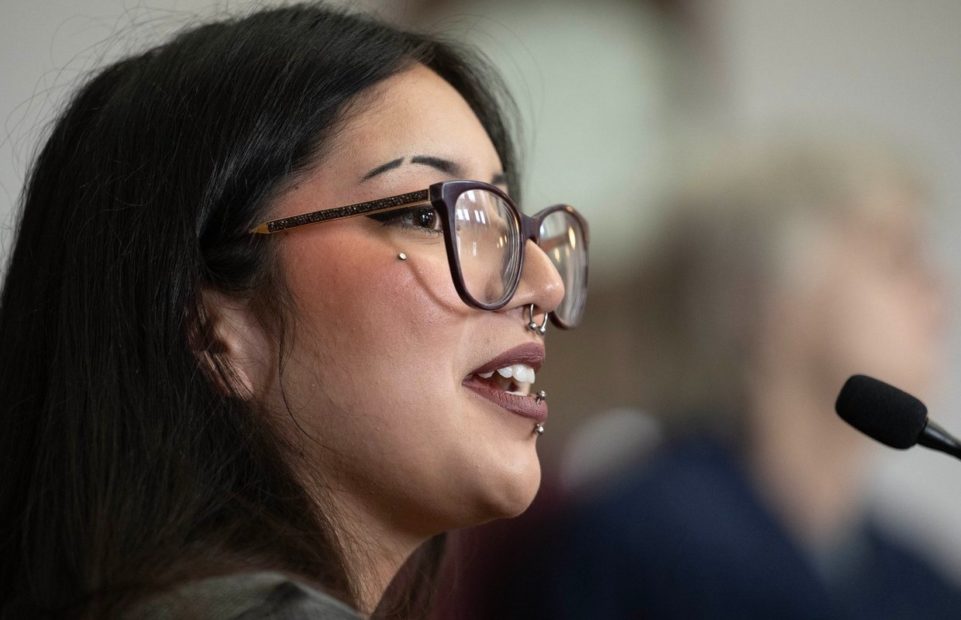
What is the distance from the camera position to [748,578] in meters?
1.70

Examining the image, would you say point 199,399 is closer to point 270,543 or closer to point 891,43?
point 270,543

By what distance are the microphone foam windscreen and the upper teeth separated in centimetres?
29

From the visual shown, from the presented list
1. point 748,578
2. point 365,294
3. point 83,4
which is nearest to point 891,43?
point 748,578

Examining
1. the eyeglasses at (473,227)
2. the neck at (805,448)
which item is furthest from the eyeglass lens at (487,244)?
the neck at (805,448)

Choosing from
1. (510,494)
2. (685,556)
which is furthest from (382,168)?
(685,556)

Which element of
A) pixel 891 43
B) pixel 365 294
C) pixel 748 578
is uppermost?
pixel 891 43

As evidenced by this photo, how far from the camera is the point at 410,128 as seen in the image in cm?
103

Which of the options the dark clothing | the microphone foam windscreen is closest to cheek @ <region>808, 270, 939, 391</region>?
the dark clothing

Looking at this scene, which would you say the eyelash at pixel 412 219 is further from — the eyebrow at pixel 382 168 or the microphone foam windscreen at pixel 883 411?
the microphone foam windscreen at pixel 883 411

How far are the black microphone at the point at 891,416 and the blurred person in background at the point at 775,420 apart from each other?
0.76 metres

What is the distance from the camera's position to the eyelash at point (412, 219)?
3.23ft

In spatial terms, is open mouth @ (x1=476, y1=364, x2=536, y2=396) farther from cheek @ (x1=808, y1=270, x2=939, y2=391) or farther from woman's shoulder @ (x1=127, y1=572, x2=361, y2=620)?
cheek @ (x1=808, y1=270, x2=939, y2=391)

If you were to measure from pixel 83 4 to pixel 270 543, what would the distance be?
1.04 m

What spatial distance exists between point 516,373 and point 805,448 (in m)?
1.07
